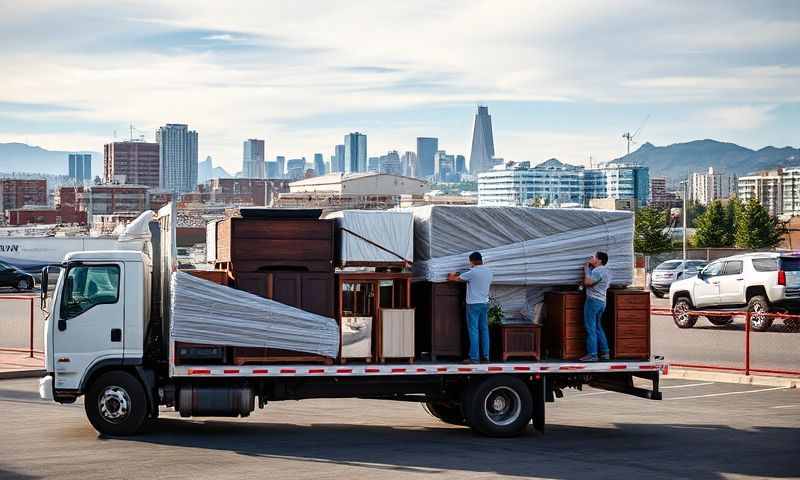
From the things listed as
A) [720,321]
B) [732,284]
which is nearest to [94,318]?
[732,284]

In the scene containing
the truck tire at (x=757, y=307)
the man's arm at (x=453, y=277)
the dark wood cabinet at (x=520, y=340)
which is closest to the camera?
the man's arm at (x=453, y=277)

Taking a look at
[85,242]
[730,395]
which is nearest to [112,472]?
[730,395]

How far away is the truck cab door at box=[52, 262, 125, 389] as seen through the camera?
1429cm

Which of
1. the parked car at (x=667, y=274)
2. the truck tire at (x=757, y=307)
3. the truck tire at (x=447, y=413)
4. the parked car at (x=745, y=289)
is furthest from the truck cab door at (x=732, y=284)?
the truck tire at (x=447, y=413)

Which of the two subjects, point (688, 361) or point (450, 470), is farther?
point (688, 361)

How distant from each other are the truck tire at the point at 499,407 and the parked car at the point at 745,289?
15640 millimetres

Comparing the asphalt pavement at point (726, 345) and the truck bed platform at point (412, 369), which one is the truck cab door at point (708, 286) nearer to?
the asphalt pavement at point (726, 345)

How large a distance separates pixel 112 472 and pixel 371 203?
144 m

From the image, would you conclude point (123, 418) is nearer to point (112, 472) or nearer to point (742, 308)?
point (112, 472)

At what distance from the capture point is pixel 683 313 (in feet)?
103

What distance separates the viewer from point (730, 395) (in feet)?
64.8

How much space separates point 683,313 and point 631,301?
1707 centimetres

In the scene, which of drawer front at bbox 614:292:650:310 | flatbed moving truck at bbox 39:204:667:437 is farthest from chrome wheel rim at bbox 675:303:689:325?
flatbed moving truck at bbox 39:204:667:437

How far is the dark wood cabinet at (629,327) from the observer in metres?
15.1
